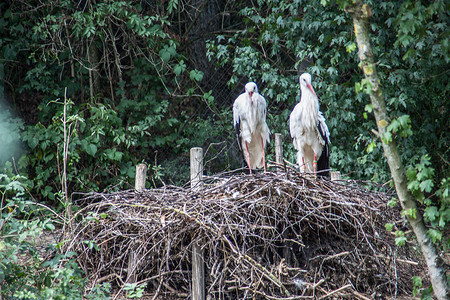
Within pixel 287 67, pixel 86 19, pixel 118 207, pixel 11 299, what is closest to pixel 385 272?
pixel 118 207

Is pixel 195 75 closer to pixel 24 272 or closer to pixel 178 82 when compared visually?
pixel 178 82

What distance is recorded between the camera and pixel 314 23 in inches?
245

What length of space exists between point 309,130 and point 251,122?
641 millimetres

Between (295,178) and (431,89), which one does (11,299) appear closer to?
(295,178)

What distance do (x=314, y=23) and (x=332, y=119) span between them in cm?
113

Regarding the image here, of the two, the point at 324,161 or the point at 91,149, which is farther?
the point at 91,149

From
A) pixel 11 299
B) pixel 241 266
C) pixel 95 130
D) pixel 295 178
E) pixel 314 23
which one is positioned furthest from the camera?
pixel 95 130

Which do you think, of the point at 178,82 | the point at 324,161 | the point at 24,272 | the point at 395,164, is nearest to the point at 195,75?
the point at 178,82

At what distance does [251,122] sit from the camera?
5.92 metres

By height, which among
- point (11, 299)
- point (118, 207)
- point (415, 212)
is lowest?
point (11, 299)

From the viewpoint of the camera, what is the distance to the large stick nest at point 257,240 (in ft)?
13.1

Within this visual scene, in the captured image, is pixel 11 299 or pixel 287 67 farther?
pixel 287 67

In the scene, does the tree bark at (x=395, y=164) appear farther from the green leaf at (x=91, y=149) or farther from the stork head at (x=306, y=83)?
the green leaf at (x=91, y=149)

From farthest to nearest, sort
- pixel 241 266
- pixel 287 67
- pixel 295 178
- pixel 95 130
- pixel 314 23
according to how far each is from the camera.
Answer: pixel 287 67 → pixel 95 130 → pixel 314 23 → pixel 295 178 → pixel 241 266
